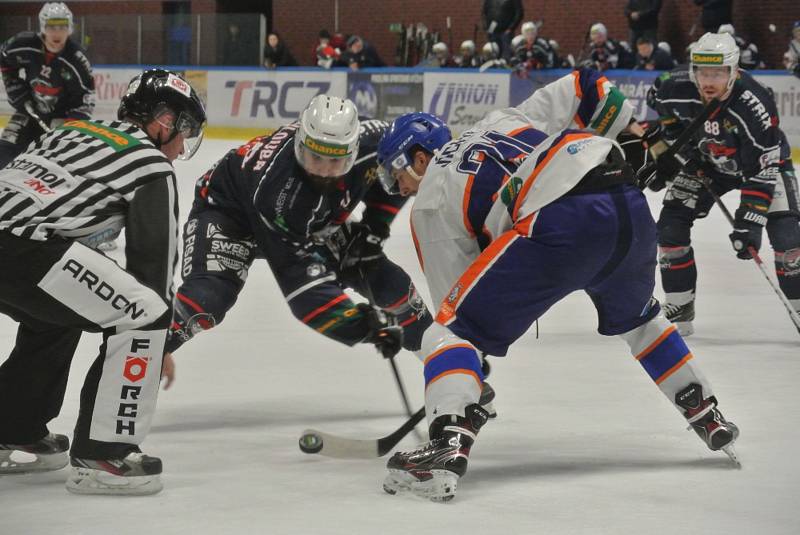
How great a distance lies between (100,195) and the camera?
8.77 ft

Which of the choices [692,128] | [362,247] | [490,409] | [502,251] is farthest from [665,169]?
[502,251]

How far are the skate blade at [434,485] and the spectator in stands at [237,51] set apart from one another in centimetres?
1293

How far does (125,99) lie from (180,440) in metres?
1.02

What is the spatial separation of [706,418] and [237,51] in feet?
42.2

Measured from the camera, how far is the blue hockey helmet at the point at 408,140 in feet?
10.3

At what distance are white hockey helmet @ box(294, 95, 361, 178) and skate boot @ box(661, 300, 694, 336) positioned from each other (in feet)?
7.38

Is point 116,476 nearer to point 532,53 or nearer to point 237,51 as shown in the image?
point 532,53

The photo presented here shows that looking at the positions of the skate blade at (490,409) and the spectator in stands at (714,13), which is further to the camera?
the spectator in stands at (714,13)

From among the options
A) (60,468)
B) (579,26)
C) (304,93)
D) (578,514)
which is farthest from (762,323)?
(579,26)

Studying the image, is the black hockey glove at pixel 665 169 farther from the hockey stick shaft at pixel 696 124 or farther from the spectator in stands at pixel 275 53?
the spectator in stands at pixel 275 53

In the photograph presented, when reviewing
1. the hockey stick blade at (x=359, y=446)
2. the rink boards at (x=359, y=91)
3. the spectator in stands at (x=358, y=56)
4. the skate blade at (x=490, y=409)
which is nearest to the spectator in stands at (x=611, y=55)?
the rink boards at (x=359, y=91)

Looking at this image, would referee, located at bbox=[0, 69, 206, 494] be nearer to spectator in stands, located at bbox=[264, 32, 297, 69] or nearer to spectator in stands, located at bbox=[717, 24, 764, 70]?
spectator in stands, located at bbox=[717, 24, 764, 70]

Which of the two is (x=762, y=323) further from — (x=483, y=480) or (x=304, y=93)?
(x=304, y=93)

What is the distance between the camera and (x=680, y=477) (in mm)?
3010
